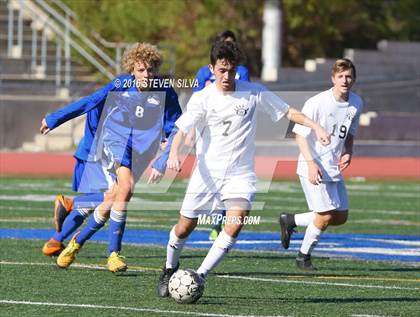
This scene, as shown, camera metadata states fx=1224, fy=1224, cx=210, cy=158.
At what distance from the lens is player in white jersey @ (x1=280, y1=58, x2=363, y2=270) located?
34.4 feet

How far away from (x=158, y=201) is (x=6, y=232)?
197 inches

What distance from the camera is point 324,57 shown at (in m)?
32.8

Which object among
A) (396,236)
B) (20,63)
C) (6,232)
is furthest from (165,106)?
(20,63)

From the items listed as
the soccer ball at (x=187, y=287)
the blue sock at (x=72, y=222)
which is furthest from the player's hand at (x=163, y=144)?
the soccer ball at (x=187, y=287)

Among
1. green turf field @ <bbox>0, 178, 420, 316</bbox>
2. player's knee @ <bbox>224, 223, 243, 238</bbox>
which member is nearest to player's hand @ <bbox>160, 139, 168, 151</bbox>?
green turf field @ <bbox>0, 178, 420, 316</bbox>

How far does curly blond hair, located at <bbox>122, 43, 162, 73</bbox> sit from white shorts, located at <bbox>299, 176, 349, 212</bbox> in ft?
5.83

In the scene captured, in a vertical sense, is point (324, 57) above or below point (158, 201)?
above

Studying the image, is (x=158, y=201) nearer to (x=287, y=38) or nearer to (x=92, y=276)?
(x=92, y=276)

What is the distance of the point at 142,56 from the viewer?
388 inches

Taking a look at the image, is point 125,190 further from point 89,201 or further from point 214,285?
point 214,285

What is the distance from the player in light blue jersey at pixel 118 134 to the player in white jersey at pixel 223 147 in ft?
4.37

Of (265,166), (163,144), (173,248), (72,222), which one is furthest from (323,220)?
(265,166)

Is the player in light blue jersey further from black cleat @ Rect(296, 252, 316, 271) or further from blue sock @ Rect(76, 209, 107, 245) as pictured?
black cleat @ Rect(296, 252, 316, 271)

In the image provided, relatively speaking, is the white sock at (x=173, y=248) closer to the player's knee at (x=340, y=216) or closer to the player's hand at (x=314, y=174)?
the player's hand at (x=314, y=174)
